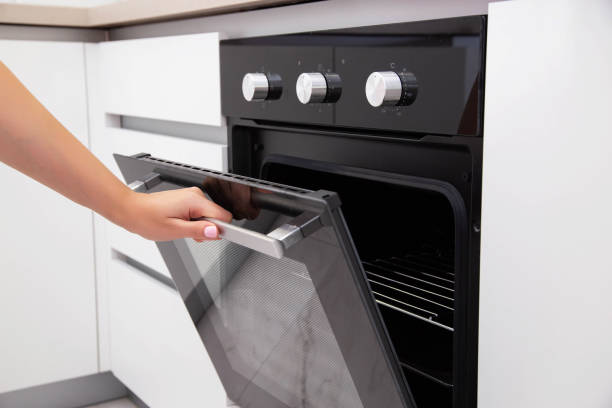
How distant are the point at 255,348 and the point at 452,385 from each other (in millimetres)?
309

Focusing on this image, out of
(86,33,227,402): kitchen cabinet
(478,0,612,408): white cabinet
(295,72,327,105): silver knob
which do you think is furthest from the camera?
(86,33,227,402): kitchen cabinet

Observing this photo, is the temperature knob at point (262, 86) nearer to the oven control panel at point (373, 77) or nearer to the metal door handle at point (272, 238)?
the oven control panel at point (373, 77)

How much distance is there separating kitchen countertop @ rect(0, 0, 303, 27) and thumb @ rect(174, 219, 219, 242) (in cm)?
36

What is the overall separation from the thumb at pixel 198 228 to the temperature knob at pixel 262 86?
0.87 ft

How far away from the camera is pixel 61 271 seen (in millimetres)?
1625

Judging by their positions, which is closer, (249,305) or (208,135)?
(249,305)

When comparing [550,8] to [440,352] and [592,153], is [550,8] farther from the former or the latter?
[440,352]

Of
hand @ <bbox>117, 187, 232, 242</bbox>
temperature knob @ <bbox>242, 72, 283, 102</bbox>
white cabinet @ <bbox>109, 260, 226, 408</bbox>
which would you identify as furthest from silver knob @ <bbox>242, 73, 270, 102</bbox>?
white cabinet @ <bbox>109, 260, 226, 408</bbox>

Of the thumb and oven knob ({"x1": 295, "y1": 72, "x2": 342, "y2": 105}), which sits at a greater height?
oven knob ({"x1": 295, "y1": 72, "x2": 342, "y2": 105})

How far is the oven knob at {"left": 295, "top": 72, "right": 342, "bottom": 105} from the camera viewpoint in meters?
0.80

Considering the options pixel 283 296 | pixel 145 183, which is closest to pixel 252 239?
pixel 283 296

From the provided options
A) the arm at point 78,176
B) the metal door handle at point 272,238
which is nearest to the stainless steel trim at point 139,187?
the arm at point 78,176

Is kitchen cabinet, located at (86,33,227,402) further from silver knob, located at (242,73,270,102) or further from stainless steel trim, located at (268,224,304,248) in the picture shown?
stainless steel trim, located at (268,224,304,248)

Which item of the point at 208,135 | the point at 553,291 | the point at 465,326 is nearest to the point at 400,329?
the point at 465,326
